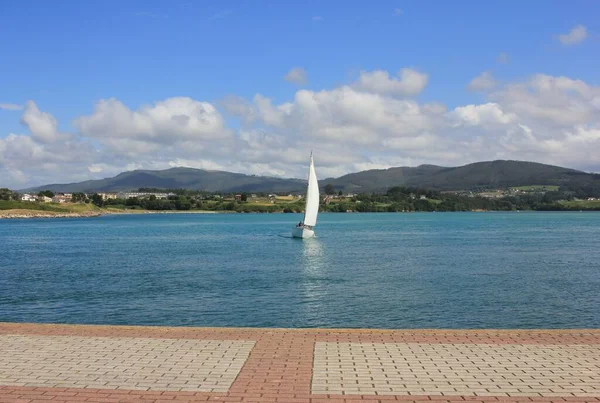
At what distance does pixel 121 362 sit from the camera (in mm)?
11273

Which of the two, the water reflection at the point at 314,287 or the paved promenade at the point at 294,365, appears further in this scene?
the water reflection at the point at 314,287

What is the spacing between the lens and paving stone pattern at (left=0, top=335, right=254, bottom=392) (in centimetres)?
995

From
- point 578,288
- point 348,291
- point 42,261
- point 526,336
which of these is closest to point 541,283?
point 578,288

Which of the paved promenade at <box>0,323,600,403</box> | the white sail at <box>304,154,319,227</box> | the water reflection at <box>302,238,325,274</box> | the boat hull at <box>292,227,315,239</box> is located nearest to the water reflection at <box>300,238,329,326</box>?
the water reflection at <box>302,238,325,274</box>

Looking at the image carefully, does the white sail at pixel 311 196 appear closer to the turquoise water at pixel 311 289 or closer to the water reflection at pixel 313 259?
the water reflection at pixel 313 259

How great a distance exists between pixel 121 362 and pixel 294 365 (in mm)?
3342

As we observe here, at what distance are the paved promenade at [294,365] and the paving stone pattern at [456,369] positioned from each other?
19 mm

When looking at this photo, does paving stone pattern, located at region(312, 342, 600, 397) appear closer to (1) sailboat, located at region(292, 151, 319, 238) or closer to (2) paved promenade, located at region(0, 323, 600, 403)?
(2) paved promenade, located at region(0, 323, 600, 403)

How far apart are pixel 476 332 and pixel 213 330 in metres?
6.26

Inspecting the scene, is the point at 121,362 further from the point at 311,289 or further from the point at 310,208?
the point at 310,208

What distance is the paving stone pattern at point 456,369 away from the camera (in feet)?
31.2

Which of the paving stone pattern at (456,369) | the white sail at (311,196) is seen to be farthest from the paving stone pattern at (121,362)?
the white sail at (311,196)

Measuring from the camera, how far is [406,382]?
9.88 m

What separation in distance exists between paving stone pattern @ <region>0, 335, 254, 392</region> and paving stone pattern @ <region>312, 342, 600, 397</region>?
182 centimetres
